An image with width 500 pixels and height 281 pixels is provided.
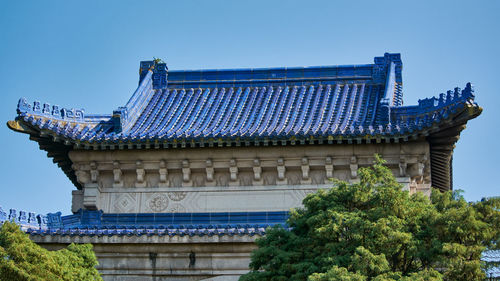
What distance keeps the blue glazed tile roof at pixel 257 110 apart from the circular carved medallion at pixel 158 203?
1501mm

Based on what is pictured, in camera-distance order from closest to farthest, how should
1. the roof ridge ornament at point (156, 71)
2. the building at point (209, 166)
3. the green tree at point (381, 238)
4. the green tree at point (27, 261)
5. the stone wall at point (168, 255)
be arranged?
the green tree at point (381, 238) < the green tree at point (27, 261) < the stone wall at point (168, 255) < the building at point (209, 166) < the roof ridge ornament at point (156, 71)

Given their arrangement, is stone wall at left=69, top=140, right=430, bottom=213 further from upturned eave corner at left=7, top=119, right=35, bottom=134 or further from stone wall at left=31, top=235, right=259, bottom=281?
stone wall at left=31, top=235, right=259, bottom=281

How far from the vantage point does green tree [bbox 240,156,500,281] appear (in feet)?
52.5

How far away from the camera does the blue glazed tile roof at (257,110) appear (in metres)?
23.4

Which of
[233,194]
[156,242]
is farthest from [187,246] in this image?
[233,194]

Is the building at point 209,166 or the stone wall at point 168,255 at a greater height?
the building at point 209,166

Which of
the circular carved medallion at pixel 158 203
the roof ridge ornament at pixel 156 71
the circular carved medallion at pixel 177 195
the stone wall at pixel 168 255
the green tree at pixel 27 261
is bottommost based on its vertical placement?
the green tree at pixel 27 261

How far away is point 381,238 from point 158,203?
917cm

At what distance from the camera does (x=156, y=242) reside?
21469 millimetres

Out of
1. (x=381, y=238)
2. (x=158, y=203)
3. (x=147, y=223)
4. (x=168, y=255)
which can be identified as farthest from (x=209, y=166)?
(x=381, y=238)

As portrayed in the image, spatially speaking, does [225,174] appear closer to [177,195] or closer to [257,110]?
[177,195]

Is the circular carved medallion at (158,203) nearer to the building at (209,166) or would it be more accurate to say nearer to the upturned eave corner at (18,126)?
the building at (209,166)

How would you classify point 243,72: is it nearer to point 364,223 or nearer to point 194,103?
point 194,103

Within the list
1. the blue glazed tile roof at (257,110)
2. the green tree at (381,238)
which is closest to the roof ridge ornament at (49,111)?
the blue glazed tile roof at (257,110)
